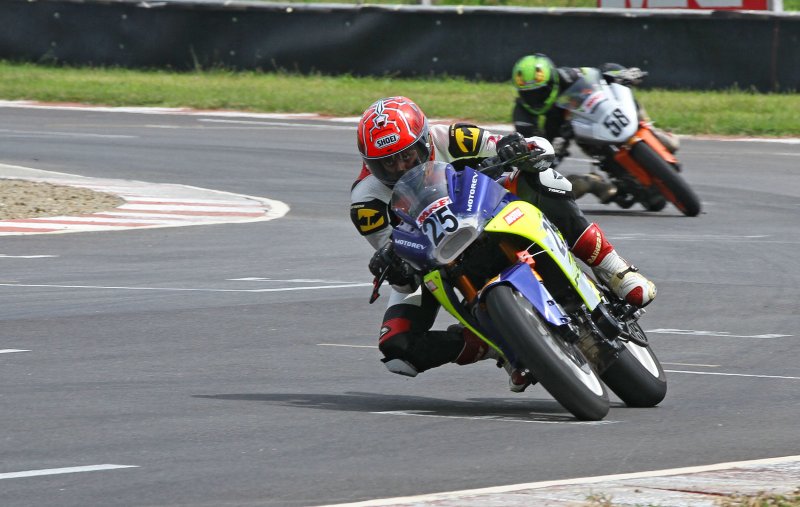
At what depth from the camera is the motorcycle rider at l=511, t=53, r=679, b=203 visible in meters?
15.6

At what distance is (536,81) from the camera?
615 inches

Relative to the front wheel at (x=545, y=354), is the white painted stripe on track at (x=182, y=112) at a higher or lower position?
lower

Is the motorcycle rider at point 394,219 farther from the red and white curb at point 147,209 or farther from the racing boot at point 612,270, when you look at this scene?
the red and white curb at point 147,209

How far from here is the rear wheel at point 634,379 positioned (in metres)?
7.34

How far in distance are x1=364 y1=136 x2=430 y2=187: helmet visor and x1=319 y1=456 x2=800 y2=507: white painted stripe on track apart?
2.02 meters

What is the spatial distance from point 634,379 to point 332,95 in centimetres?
1848

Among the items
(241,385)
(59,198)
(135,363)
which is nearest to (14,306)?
(135,363)

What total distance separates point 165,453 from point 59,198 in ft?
34.9

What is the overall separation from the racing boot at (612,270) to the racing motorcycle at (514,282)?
0.82 ft

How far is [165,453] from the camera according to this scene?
6418mm

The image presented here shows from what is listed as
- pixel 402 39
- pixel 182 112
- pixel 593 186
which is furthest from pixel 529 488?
pixel 402 39

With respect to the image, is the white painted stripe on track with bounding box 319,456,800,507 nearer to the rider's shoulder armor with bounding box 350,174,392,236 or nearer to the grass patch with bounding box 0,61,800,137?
the rider's shoulder armor with bounding box 350,174,392,236

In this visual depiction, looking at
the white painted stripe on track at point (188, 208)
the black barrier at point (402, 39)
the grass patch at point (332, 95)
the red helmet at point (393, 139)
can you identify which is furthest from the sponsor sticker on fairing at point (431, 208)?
the black barrier at point (402, 39)

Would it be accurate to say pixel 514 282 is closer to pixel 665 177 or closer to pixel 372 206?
pixel 372 206
